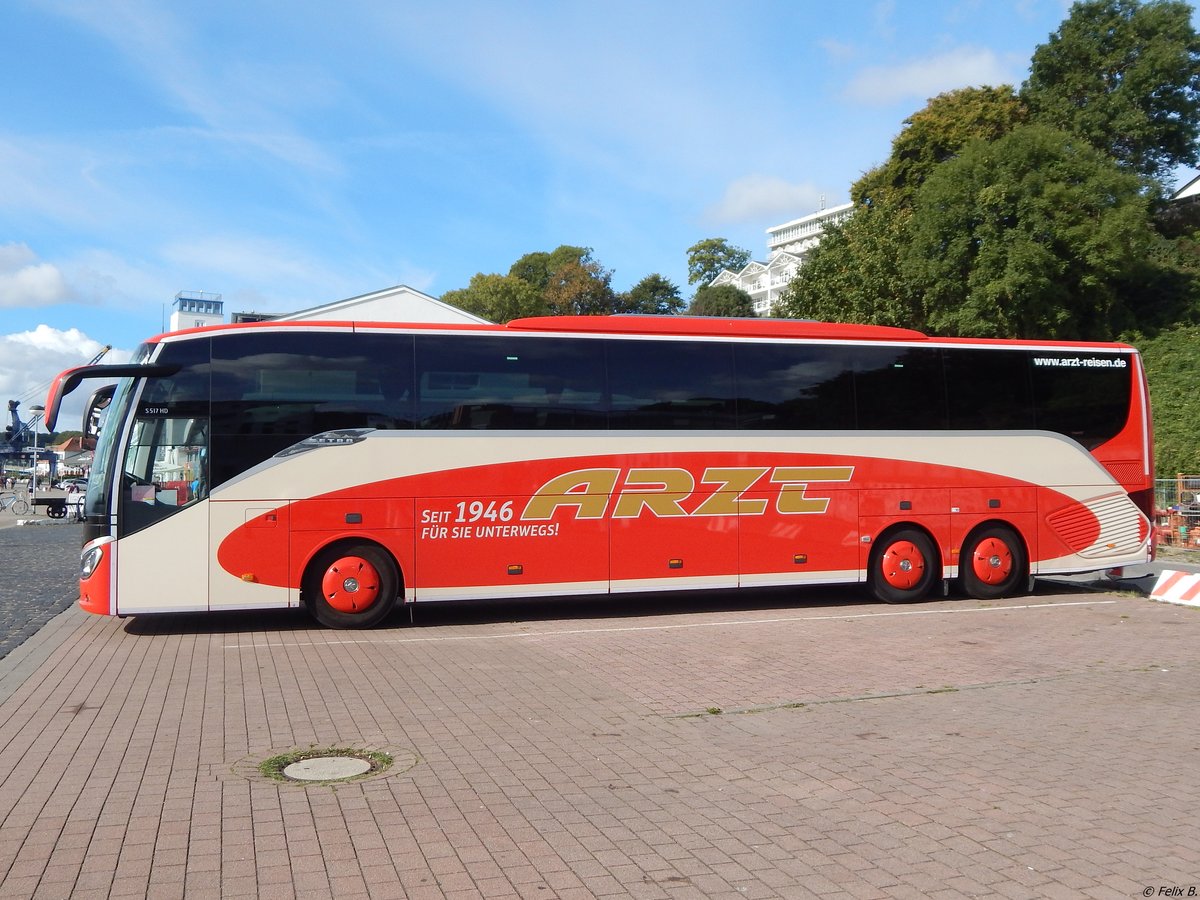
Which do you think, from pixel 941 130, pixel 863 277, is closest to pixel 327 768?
pixel 863 277

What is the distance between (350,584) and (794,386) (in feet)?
20.7

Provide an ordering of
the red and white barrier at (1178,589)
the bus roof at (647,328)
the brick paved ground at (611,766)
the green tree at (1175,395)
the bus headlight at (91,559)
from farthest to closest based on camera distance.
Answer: the green tree at (1175,395)
the red and white barrier at (1178,589)
the bus roof at (647,328)
the bus headlight at (91,559)
the brick paved ground at (611,766)

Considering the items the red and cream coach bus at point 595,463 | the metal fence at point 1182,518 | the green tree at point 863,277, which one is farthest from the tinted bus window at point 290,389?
the green tree at point 863,277

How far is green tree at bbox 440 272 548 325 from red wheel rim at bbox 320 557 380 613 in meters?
56.2

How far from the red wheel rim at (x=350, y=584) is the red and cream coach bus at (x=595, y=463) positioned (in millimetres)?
26

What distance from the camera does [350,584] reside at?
1226cm

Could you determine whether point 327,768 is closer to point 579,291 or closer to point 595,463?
point 595,463

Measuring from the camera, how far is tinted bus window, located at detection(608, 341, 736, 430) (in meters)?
13.2

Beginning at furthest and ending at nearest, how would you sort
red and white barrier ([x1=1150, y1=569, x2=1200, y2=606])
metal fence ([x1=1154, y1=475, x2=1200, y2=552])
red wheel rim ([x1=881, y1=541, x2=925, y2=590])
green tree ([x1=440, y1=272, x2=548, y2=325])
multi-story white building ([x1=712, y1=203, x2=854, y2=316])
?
multi-story white building ([x1=712, y1=203, x2=854, y2=316]) → green tree ([x1=440, y1=272, x2=548, y2=325]) → metal fence ([x1=1154, y1=475, x2=1200, y2=552]) → red wheel rim ([x1=881, y1=541, x2=925, y2=590]) → red and white barrier ([x1=1150, y1=569, x2=1200, y2=606])

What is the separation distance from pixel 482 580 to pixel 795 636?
150 inches

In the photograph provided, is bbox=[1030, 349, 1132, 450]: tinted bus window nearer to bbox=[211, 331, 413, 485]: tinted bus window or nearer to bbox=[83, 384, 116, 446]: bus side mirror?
bbox=[211, 331, 413, 485]: tinted bus window

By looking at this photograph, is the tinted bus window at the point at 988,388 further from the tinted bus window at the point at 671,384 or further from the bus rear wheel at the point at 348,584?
the bus rear wheel at the point at 348,584

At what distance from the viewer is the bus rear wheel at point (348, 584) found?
1224 cm

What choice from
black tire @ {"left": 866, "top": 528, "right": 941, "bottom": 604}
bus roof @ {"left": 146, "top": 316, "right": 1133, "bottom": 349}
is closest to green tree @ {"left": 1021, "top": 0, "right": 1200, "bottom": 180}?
bus roof @ {"left": 146, "top": 316, "right": 1133, "bottom": 349}
